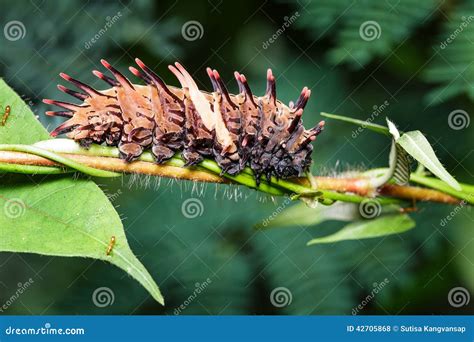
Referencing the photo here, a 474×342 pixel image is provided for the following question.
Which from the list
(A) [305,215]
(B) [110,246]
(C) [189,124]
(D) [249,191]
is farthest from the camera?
(D) [249,191]

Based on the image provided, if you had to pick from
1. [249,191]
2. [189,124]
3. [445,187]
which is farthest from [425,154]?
[249,191]

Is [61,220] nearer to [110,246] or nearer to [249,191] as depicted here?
[110,246]

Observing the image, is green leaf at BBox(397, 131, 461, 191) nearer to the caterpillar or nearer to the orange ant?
the caterpillar

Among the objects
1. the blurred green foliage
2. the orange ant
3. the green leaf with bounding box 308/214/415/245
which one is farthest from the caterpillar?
the blurred green foliage

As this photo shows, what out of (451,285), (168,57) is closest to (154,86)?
(168,57)

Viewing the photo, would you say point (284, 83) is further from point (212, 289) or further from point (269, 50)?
point (212, 289)

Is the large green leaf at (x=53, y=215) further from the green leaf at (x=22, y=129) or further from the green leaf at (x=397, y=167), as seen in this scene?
the green leaf at (x=397, y=167)

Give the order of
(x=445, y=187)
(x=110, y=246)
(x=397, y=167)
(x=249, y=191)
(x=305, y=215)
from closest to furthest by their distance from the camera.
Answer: (x=110, y=246), (x=397, y=167), (x=445, y=187), (x=305, y=215), (x=249, y=191)

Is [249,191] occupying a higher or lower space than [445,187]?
lower
